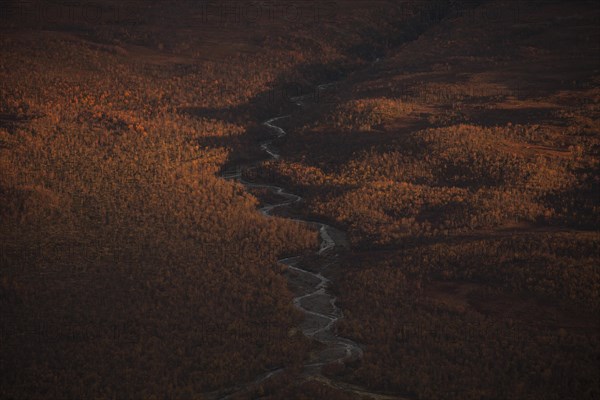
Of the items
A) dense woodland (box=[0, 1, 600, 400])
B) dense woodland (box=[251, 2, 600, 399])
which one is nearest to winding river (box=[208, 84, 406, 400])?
dense woodland (box=[0, 1, 600, 400])

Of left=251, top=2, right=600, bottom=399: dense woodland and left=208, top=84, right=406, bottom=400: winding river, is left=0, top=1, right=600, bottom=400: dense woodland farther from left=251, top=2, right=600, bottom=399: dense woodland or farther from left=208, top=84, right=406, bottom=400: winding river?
left=208, top=84, right=406, bottom=400: winding river

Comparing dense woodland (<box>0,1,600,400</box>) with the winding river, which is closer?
dense woodland (<box>0,1,600,400</box>)

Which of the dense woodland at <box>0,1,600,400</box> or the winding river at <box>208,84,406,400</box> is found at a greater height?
the dense woodland at <box>0,1,600,400</box>

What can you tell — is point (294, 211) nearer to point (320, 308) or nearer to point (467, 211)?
point (467, 211)

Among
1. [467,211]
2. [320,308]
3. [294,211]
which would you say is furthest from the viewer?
[294,211]

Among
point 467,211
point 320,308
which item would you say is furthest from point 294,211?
point 320,308

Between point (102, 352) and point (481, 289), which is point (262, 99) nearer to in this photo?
point (481, 289)

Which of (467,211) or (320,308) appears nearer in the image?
(320,308)

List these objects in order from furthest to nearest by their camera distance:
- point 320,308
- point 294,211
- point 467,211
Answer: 1. point 294,211
2. point 467,211
3. point 320,308

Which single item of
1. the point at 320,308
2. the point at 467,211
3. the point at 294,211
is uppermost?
the point at 467,211

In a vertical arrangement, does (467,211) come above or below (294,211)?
above
